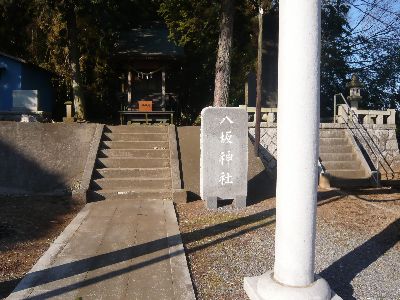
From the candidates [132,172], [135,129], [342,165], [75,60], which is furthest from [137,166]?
[75,60]

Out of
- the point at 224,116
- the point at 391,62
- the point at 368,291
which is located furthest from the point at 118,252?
the point at 391,62

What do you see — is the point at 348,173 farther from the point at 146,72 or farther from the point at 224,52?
the point at 146,72

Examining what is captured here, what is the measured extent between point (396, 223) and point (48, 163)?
709 cm

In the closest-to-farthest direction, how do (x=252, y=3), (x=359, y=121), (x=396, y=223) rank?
(x=396, y=223), (x=359, y=121), (x=252, y=3)

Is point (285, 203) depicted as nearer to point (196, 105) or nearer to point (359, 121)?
point (359, 121)

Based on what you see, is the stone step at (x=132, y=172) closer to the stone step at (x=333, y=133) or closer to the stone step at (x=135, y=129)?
the stone step at (x=135, y=129)

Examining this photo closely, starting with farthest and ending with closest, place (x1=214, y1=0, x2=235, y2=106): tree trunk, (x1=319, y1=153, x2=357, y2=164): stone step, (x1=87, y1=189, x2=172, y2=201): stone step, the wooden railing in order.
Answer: (x1=214, y1=0, x2=235, y2=106): tree trunk → the wooden railing → (x1=319, y1=153, x2=357, y2=164): stone step → (x1=87, y1=189, x2=172, y2=201): stone step

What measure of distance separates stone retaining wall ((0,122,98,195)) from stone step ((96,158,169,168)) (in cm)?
40

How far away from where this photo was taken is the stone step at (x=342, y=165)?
11547mm

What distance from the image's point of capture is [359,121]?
14.2 meters

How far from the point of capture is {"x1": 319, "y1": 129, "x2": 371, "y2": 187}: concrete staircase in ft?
36.4

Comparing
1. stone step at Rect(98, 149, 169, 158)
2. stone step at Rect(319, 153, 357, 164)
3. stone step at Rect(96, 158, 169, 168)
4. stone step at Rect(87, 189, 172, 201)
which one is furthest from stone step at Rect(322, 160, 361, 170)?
stone step at Rect(87, 189, 172, 201)

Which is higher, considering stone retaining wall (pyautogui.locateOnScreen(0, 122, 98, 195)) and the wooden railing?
the wooden railing

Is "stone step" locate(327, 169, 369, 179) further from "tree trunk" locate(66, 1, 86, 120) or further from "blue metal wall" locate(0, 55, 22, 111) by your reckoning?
"blue metal wall" locate(0, 55, 22, 111)
